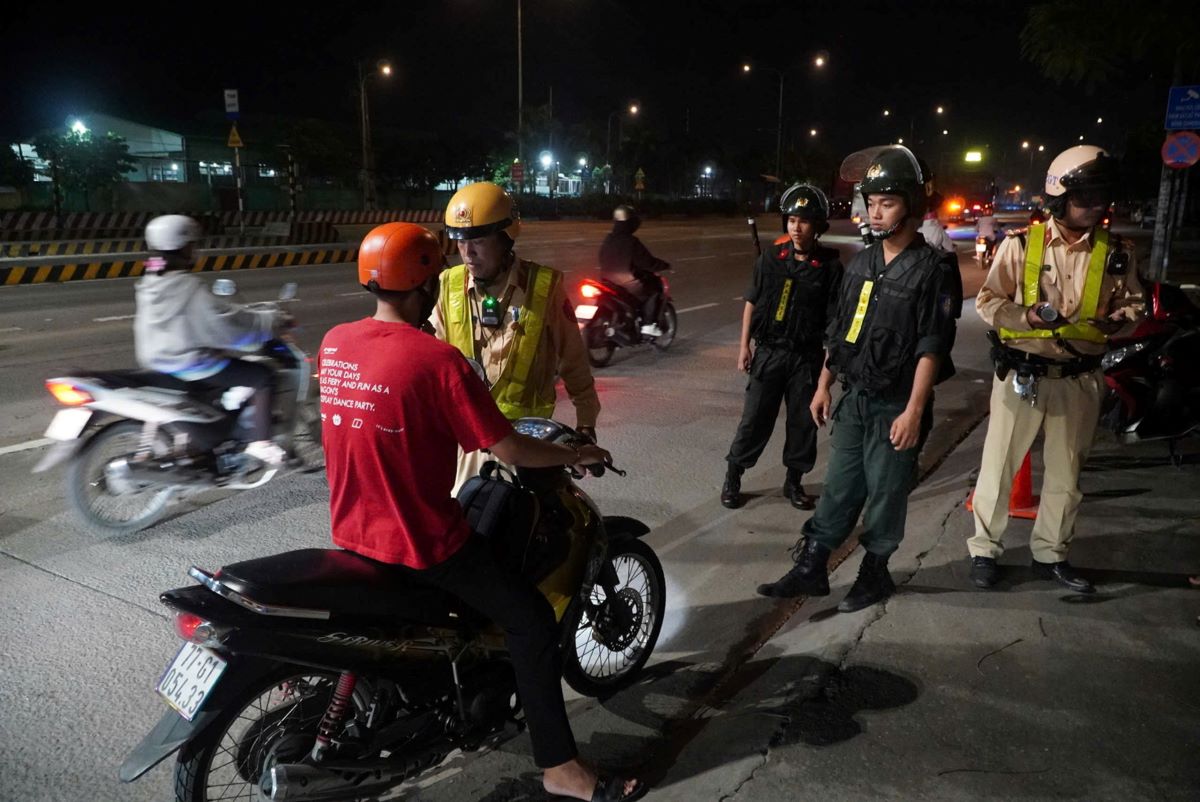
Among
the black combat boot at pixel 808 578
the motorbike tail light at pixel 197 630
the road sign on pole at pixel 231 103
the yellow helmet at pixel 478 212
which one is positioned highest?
the road sign on pole at pixel 231 103

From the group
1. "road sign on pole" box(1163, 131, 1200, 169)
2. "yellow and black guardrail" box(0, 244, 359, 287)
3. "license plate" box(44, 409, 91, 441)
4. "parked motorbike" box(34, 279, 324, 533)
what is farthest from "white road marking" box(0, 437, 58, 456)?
"road sign on pole" box(1163, 131, 1200, 169)

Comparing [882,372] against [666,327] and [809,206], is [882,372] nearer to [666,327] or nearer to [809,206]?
[809,206]

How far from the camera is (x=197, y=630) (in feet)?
7.79

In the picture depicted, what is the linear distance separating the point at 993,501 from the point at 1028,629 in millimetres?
696

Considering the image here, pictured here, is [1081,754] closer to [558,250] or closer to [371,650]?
[371,650]

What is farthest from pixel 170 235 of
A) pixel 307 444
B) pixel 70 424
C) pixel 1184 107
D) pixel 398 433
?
pixel 1184 107

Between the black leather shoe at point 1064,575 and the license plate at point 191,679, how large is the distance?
12.0 ft

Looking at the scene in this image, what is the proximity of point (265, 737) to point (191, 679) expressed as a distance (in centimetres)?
34

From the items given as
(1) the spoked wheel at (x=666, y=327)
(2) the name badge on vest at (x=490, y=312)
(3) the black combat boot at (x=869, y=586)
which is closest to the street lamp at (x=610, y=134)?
(1) the spoked wheel at (x=666, y=327)

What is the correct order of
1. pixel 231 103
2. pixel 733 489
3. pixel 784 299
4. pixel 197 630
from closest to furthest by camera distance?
pixel 197 630 → pixel 784 299 → pixel 733 489 → pixel 231 103

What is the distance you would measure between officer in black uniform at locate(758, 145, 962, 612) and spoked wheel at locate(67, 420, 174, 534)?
11.1ft

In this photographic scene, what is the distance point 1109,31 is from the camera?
13648 mm

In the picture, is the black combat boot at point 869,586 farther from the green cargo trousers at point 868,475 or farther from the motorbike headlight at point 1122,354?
the motorbike headlight at point 1122,354

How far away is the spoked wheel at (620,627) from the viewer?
3480 millimetres
